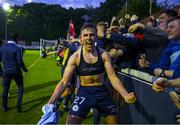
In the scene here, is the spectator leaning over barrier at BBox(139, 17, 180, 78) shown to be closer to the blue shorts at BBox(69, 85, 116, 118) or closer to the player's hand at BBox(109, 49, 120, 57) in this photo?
the blue shorts at BBox(69, 85, 116, 118)

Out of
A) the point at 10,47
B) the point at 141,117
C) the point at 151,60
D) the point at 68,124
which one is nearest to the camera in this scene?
the point at 68,124

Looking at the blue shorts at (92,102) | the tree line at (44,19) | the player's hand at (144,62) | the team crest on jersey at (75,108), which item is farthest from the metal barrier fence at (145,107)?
the tree line at (44,19)

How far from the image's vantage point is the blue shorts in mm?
6472

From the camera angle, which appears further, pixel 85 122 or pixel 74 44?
pixel 74 44

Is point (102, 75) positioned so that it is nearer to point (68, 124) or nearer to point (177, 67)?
point (68, 124)

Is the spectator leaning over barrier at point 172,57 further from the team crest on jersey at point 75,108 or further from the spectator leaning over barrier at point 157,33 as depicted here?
the team crest on jersey at point 75,108

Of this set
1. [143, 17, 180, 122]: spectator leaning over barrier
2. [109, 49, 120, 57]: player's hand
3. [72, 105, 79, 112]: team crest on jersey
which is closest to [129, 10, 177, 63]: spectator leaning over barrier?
[109, 49, 120, 57]: player's hand

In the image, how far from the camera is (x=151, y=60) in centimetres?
800

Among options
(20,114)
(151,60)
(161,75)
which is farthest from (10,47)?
(161,75)

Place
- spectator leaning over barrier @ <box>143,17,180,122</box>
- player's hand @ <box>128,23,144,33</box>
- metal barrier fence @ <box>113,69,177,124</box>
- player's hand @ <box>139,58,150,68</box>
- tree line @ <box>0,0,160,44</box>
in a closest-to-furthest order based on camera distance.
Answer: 1. spectator leaning over barrier @ <box>143,17,180,122</box>
2. metal barrier fence @ <box>113,69,177,124</box>
3. player's hand @ <box>128,23,144,33</box>
4. player's hand @ <box>139,58,150,68</box>
5. tree line @ <box>0,0,160,44</box>

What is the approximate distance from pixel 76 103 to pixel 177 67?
1989mm

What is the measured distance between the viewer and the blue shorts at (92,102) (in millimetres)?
6472

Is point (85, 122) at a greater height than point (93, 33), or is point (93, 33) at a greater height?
point (93, 33)

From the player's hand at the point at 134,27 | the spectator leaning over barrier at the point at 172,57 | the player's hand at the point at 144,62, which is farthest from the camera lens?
the player's hand at the point at 144,62
